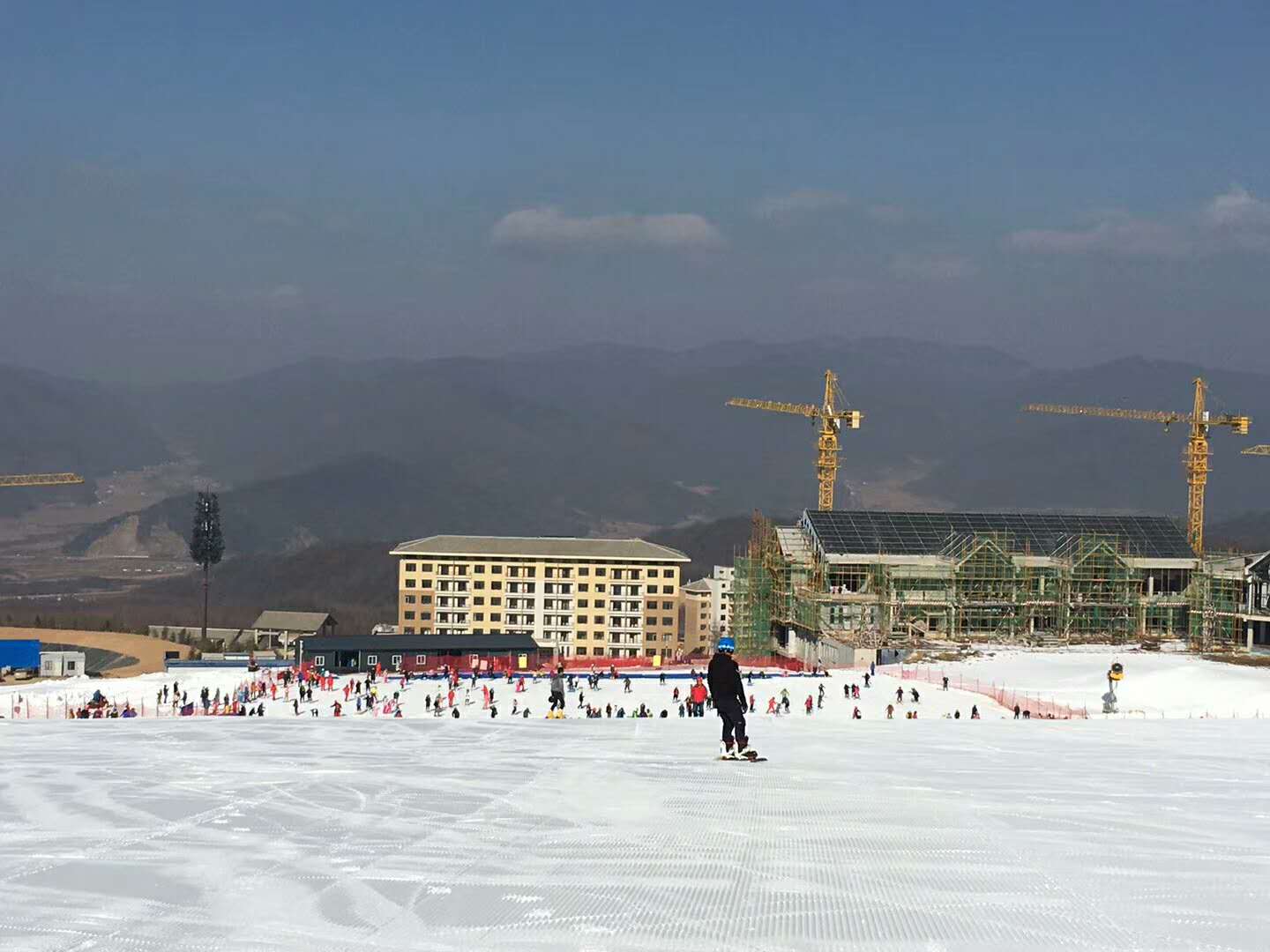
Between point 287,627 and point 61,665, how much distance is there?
37289mm

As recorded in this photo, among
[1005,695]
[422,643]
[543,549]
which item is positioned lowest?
[1005,695]

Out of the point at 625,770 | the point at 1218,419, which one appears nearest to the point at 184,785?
the point at 625,770

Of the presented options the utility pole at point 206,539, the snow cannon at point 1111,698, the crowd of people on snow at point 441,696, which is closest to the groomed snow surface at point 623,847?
the crowd of people on snow at point 441,696

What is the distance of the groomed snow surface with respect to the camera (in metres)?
6.87

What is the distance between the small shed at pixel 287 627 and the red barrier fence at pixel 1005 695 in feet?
206

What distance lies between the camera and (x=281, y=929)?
680cm

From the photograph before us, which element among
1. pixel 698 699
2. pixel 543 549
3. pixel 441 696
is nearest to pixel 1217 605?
pixel 441 696

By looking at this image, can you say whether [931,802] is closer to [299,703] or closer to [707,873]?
[707,873]

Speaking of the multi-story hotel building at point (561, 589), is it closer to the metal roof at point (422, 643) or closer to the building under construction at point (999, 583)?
the building under construction at point (999, 583)

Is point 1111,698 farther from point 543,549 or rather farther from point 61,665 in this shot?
point 543,549

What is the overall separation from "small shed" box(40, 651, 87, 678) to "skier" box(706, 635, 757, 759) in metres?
66.9

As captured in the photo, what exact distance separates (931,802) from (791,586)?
248 feet

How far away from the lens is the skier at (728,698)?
524 inches

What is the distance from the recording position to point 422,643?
7244 cm
